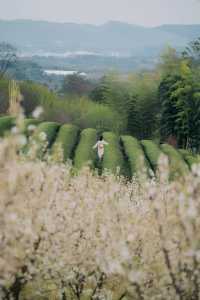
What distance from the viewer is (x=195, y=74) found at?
6825cm

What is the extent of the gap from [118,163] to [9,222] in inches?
1297

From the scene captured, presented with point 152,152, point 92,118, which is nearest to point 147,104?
point 92,118

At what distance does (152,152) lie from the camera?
4806 centimetres

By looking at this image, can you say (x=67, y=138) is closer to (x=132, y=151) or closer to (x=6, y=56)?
(x=132, y=151)

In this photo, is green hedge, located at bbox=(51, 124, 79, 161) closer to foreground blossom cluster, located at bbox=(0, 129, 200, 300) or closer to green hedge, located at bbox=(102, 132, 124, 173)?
green hedge, located at bbox=(102, 132, 124, 173)

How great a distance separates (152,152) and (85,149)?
19.4ft

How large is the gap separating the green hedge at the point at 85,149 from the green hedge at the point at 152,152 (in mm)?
4548

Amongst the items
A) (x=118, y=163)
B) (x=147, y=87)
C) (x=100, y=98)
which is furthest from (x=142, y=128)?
(x=118, y=163)

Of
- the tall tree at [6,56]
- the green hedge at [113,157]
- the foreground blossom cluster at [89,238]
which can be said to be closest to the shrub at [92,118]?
the green hedge at [113,157]

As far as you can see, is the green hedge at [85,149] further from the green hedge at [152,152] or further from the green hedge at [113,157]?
the green hedge at [152,152]

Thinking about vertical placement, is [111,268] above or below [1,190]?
below

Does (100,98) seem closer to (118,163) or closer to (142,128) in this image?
(142,128)

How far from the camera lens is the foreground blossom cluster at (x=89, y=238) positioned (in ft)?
26.6

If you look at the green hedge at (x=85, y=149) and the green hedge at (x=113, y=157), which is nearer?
the green hedge at (x=113, y=157)
